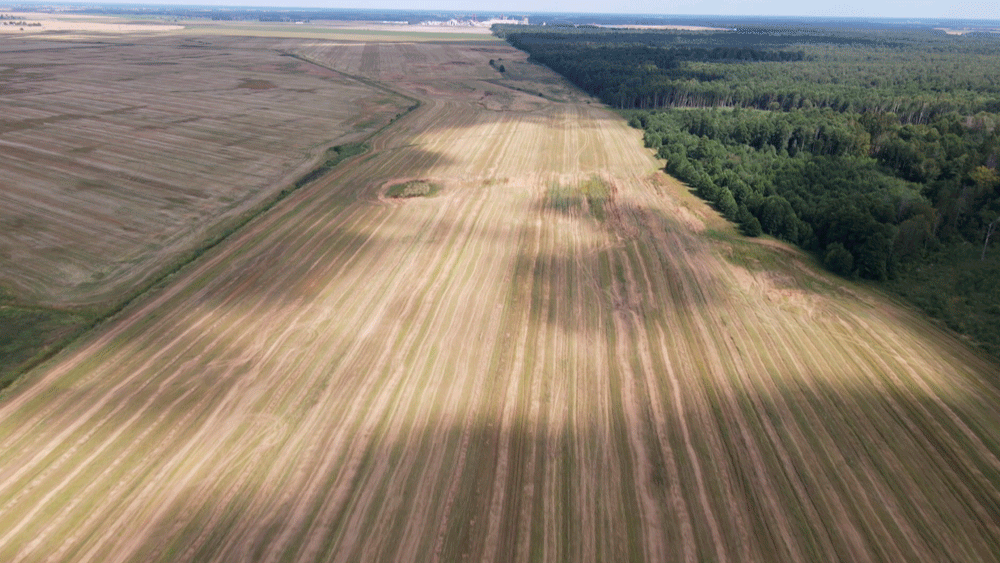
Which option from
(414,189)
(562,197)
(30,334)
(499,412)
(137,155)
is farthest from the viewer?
(137,155)

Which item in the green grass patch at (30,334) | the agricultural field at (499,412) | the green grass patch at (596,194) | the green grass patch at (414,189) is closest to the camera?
the agricultural field at (499,412)

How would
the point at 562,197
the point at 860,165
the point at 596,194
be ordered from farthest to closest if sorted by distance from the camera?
the point at 860,165 → the point at 596,194 → the point at 562,197

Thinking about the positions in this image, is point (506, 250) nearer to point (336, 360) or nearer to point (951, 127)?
point (336, 360)

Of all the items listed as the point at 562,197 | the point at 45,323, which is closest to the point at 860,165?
the point at 562,197

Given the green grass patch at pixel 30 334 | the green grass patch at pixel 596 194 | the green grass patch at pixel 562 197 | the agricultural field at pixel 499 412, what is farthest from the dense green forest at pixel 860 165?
the green grass patch at pixel 30 334

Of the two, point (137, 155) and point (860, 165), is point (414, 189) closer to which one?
point (137, 155)

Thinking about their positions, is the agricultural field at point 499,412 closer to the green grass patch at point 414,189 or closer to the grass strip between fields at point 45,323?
the grass strip between fields at point 45,323
